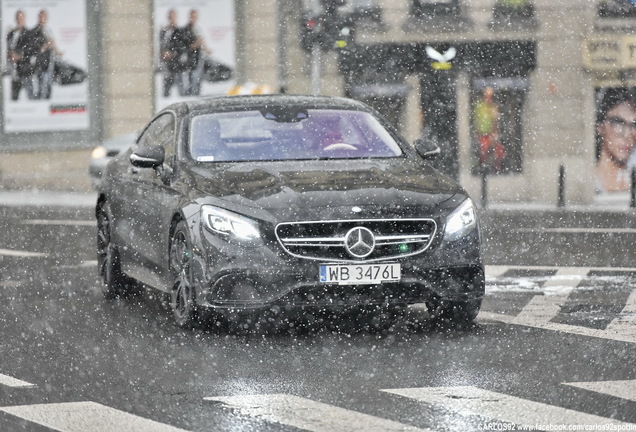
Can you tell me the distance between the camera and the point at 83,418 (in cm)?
703

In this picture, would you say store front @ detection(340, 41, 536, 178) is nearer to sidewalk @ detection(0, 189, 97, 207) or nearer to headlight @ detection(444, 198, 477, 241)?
sidewalk @ detection(0, 189, 97, 207)

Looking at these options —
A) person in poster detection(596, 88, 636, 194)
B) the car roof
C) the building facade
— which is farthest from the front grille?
person in poster detection(596, 88, 636, 194)

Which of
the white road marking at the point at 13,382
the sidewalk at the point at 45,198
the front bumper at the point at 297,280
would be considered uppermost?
the front bumper at the point at 297,280

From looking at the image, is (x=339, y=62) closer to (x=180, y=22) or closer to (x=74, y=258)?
(x=180, y=22)

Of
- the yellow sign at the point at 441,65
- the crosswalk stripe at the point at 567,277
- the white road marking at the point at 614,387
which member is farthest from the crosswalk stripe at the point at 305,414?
the yellow sign at the point at 441,65

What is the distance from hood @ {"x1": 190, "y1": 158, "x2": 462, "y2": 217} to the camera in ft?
31.5

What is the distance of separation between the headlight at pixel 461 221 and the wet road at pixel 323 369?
2.04 feet

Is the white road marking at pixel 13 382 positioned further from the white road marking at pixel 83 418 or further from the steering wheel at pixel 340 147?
the steering wheel at pixel 340 147

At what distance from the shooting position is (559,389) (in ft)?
25.1

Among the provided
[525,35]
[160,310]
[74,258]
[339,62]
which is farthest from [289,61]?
[160,310]

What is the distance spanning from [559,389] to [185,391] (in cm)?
180

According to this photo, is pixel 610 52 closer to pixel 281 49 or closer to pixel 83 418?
pixel 281 49

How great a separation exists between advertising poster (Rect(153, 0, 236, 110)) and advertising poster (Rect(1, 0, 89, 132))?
157cm

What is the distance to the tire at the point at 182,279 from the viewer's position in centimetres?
989
